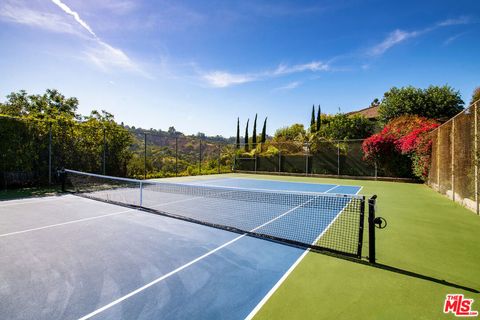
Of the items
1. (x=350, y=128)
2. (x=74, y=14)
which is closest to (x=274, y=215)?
(x=74, y=14)

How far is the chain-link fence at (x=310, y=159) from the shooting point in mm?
18609

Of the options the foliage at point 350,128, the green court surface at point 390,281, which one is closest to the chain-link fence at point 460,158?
the green court surface at point 390,281

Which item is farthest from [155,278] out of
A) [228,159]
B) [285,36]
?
[228,159]

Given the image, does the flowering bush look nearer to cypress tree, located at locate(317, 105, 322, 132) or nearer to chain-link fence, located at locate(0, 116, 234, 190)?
chain-link fence, located at locate(0, 116, 234, 190)

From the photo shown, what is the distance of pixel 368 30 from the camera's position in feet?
42.1

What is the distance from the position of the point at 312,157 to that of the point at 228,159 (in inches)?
321

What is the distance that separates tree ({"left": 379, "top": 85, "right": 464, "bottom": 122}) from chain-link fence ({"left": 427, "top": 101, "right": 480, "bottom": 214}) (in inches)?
570

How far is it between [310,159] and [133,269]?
61.1 feet

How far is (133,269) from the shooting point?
3.46 metres

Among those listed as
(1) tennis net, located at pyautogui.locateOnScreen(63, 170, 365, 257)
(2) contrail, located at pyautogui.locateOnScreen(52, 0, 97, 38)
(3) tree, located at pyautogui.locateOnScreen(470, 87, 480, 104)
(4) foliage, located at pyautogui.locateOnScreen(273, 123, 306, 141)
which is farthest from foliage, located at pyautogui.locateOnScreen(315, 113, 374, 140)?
(2) contrail, located at pyautogui.locateOnScreen(52, 0, 97, 38)

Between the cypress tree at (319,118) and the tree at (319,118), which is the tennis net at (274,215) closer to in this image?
the tree at (319,118)

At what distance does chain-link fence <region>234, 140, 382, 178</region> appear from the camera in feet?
61.1

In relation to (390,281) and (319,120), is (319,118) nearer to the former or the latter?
(319,120)

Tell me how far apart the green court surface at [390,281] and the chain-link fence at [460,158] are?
2642mm
